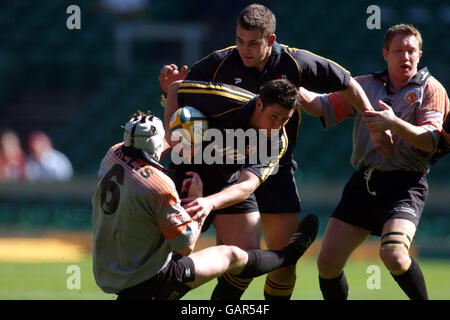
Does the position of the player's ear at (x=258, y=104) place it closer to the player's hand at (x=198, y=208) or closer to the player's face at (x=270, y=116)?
the player's face at (x=270, y=116)

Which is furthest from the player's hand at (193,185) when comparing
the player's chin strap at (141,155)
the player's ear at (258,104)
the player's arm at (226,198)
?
the player's ear at (258,104)

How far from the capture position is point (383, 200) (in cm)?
536

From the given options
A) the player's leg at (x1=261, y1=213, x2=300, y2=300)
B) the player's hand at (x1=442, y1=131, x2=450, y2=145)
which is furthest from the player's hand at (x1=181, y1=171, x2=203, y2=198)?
the player's hand at (x1=442, y1=131, x2=450, y2=145)

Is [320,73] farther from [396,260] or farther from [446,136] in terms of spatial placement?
[396,260]

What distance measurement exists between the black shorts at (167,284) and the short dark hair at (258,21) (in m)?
1.59

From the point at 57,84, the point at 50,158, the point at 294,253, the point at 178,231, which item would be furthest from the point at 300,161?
the point at 178,231

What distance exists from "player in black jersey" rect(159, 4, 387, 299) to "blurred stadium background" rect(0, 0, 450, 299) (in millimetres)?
6363

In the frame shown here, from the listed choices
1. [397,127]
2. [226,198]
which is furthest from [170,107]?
[397,127]

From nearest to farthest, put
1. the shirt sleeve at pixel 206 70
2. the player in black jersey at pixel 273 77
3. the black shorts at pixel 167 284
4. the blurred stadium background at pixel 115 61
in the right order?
1. the black shorts at pixel 167 284
2. the player in black jersey at pixel 273 77
3. the shirt sleeve at pixel 206 70
4. the blurred stadium background at pixel 115 61

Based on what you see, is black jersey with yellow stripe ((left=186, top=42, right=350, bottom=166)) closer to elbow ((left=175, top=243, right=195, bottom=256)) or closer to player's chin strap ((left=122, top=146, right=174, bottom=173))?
player's chin strap ((left=122, top=146, right=174, bottom=173))

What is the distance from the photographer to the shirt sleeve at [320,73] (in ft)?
17.3

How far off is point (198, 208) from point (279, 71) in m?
1.24
